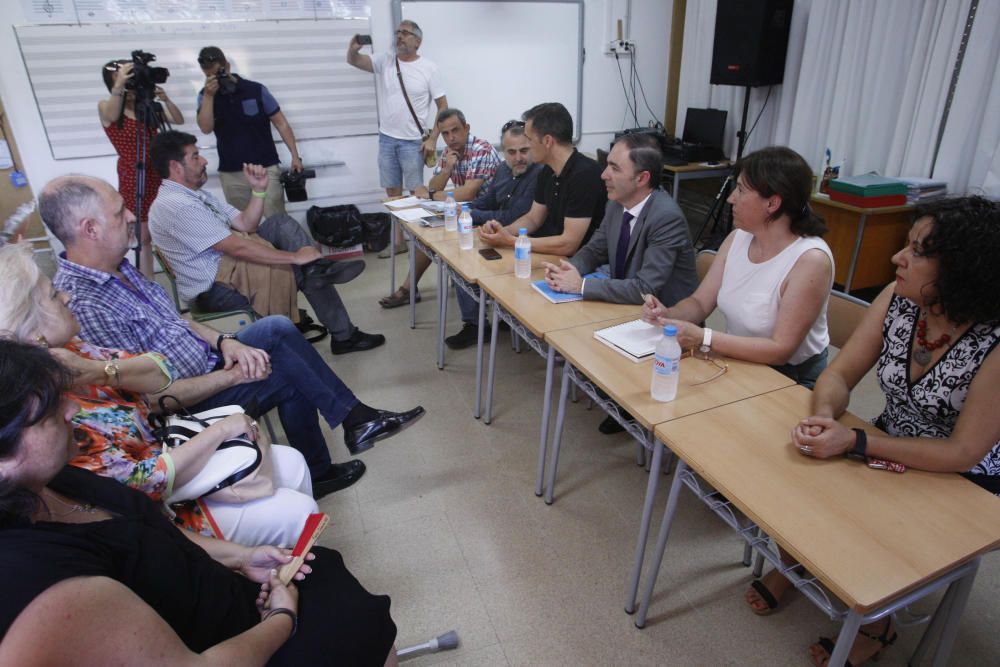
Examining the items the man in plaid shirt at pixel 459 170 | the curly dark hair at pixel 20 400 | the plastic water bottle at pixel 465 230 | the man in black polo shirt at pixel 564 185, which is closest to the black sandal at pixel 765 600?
the man in black polo shirt at pixel 564 185

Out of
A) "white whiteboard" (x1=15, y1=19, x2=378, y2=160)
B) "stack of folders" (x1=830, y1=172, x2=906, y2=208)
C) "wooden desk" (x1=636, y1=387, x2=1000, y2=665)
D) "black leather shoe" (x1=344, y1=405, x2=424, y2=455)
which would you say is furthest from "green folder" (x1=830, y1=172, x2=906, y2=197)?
"white whiteboard" (x1=15, y1=19, x2=378, y2=160)

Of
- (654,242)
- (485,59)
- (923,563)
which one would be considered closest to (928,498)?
(923,563)

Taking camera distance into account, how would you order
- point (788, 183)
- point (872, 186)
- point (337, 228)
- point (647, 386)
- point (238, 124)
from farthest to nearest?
point (337, 228) < point (238, 124) < point (872, 186) < point (788, 183) < point (647, 386)

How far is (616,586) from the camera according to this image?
1800mm

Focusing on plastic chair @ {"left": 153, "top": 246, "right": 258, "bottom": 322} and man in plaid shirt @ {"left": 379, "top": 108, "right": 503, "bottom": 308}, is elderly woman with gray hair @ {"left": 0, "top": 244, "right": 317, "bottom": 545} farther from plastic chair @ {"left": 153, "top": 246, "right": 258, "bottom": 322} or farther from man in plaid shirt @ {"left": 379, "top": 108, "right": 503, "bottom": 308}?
man in plaid shirt @ {"left": 379, "top": 108, "right": 503, "bottom": 308}

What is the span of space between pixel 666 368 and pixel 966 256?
656mm

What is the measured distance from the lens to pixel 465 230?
2863mm

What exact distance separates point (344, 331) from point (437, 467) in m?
1.28

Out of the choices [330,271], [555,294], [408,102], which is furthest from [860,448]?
[408,102]

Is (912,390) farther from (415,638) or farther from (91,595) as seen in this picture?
(91,595)

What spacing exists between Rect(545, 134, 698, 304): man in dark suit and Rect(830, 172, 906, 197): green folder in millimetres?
1949

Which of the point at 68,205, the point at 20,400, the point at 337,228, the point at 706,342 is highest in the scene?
the point at 68,205

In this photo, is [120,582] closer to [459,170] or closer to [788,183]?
[788,183]

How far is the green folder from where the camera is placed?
3459mm
